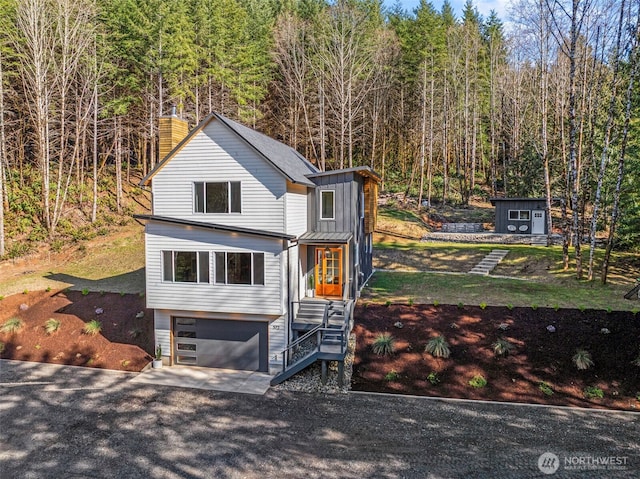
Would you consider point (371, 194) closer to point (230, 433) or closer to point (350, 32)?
point (230, 433)

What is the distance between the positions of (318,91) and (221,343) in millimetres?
26944

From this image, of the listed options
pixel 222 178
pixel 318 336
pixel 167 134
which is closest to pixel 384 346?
pixel 318 336

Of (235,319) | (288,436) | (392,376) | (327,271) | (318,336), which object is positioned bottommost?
(288,436)

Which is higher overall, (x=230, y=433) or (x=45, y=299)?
(x=45, y=299)

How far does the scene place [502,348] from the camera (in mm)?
12719

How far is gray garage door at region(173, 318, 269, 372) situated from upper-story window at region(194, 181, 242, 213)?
3.78 m

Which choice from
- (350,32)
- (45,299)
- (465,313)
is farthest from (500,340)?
(350,32)

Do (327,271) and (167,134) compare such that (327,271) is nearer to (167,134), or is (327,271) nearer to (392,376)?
(392,376)

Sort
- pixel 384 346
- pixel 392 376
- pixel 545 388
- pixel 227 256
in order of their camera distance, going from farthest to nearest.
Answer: pixel 227 256 < pixel 384 346 < pixel 392 376 < pixel 545 388

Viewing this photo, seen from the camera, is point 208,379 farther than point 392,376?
Yes

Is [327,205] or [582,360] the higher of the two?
[327,205]

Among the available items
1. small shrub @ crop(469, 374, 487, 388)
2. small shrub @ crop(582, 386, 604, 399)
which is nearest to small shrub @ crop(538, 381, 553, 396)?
small shrub @ crop(582, 386, 604, 399)

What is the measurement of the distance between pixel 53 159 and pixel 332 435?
108 feet

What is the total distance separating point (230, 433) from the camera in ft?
31.8
